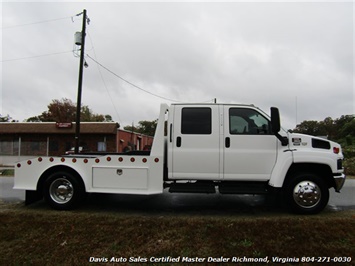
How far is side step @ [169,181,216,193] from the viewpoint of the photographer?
5168 mm

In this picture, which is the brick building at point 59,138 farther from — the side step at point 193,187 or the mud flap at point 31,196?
the side step at point 193,187

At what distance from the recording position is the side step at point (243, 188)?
5.13m

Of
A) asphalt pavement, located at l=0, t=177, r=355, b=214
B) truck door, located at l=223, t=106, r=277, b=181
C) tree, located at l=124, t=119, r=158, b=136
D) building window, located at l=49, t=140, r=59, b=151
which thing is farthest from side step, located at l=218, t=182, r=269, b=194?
tree, located at l=124, t=119, r=158, b=136

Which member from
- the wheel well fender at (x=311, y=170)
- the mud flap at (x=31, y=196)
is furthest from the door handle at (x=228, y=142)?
the mud flap at (x=31, y=196)

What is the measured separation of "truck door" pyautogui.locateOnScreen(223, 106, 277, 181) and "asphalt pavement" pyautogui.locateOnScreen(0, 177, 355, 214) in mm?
857

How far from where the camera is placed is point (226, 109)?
17.7ft

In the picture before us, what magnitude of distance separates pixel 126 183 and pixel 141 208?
88 cm

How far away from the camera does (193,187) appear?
17.2 feet

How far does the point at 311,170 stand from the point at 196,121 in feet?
8.11

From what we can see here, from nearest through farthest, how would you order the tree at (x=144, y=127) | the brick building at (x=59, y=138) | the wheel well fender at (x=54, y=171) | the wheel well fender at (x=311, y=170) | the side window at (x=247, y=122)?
the wheel well fender at (x=311, y=170), the side window at (x=247, y=122), the wheel well fender at (x=54, y=171), the brick building at (x=59, y=138), the tree at (x=144, y=127)

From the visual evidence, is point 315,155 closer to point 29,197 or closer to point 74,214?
point 74,214

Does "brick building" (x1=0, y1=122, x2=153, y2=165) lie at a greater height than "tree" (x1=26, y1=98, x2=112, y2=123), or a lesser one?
lesser

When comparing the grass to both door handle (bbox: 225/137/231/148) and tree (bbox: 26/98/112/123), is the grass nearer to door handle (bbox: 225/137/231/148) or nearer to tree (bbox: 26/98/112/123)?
door handle (bbox: 225/137/231/148)

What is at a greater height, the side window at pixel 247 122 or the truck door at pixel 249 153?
the side window at pixel 247 122
